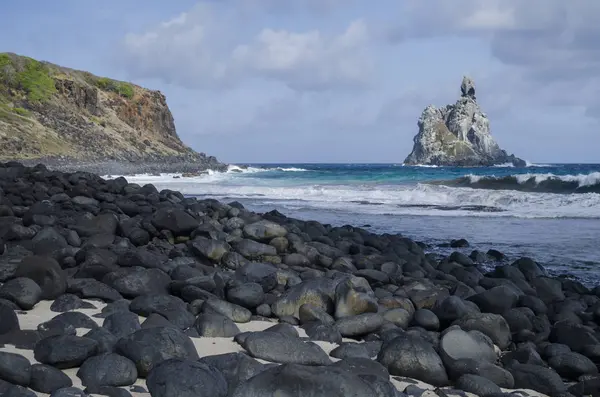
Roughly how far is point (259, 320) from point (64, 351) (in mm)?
1676

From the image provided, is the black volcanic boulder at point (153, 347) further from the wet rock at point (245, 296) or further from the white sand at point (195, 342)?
the wet rock at point (245, 296)

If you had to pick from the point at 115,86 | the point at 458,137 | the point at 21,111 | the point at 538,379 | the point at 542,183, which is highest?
the point at 115,86

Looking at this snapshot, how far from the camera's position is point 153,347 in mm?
3182

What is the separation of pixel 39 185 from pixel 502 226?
9.32 meters

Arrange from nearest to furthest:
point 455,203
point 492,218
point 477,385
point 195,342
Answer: point 477,385
point 195,342
point 492,218
point 455,203

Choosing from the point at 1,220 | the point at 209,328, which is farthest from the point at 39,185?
the point at 209,328

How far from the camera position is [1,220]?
22.6 feet

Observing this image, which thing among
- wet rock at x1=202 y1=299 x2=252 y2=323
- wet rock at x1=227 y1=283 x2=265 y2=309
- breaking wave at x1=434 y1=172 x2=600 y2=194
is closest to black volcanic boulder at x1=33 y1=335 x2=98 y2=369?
wet rock at x1=202 y1=299 x2=252 y2=323

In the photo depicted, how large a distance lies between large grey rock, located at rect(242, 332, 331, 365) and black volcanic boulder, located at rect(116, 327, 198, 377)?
0.36m

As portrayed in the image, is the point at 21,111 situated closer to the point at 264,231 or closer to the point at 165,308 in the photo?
the point at 264,231

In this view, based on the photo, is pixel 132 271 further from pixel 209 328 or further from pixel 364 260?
pixel 364 260

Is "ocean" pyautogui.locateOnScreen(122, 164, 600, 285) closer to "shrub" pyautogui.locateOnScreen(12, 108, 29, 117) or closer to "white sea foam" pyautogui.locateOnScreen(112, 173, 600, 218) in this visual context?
"white sea foam" pyautogui.locateOnScreen(112, 173, 600, 218)

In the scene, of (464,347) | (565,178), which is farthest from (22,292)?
(565,178)

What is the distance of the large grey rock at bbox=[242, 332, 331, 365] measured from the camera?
3449 mm
